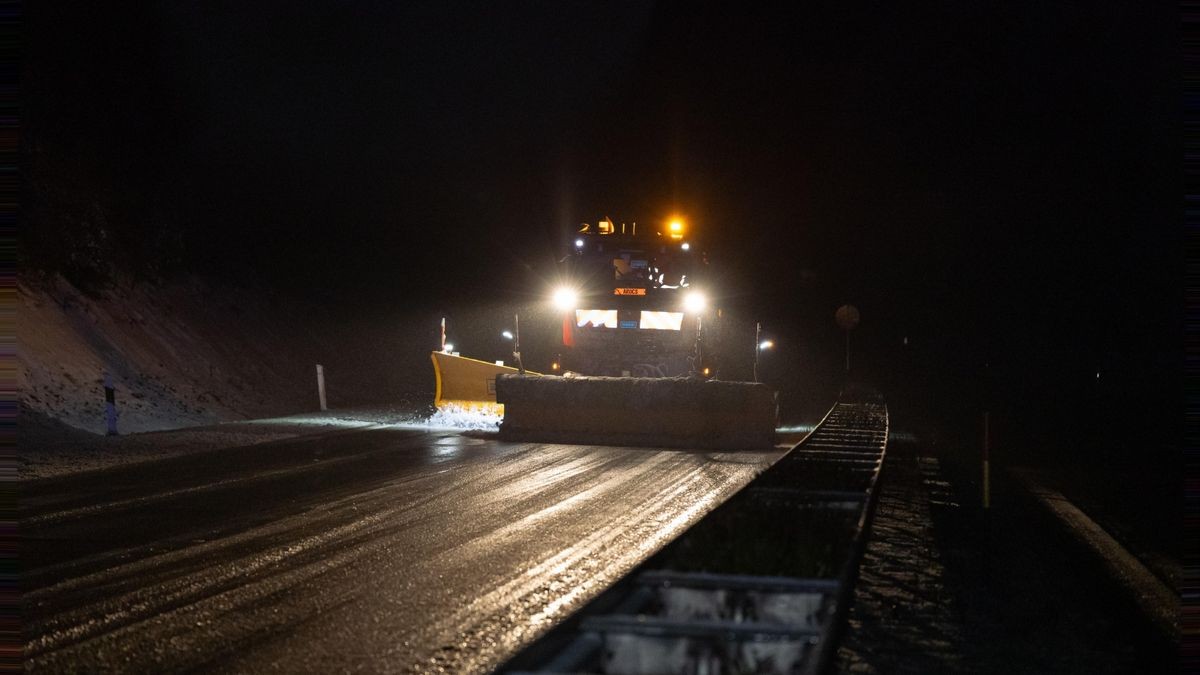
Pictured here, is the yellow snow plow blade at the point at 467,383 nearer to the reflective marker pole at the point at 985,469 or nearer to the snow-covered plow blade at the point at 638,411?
the snow-covered plow blade at the point at 638,411

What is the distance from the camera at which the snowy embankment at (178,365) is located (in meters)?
18.9

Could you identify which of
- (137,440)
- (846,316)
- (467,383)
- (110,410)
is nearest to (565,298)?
(467,383)

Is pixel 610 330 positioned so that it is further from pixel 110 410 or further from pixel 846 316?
pixel 846 316

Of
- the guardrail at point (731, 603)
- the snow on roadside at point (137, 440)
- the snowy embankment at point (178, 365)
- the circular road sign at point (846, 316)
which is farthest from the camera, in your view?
the circular road sign at point (846, 316)

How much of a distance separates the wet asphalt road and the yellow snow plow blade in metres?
5.18

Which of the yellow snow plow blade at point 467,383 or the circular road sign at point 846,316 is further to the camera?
the circular road sign at point 846,316

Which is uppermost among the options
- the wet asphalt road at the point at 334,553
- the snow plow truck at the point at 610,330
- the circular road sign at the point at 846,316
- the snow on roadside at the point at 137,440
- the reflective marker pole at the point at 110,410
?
the circular road sign at the point at 846,316

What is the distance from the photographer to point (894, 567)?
9070 millimetres

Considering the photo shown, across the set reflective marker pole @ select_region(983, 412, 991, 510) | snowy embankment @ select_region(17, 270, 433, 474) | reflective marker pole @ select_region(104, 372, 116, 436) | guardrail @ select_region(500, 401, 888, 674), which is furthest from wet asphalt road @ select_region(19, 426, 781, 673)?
snowy embankment @ select_region(17, 270, 433, 474)

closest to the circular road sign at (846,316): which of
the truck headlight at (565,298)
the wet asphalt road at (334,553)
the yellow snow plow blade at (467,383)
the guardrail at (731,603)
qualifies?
the truck headlight at (565,298)

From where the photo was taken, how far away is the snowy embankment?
18.9 m

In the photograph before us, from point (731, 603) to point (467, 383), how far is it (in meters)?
15.4

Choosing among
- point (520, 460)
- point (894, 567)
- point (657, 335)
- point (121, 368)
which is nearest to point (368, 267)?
point (121, 368)

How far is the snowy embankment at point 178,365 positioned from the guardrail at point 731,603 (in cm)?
1147
